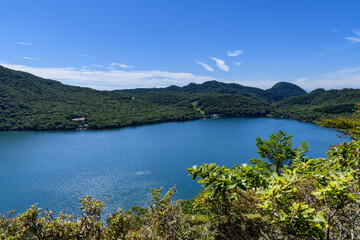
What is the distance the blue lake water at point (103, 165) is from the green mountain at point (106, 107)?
2559 centimetres

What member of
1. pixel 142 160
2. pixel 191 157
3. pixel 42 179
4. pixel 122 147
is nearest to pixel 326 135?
pixel 191 157

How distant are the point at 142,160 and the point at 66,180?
53.7 ft

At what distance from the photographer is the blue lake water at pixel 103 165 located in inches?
1161

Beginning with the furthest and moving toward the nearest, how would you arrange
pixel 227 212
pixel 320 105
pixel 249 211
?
pixel 320 105
pixel 249 211
pixel 227 212

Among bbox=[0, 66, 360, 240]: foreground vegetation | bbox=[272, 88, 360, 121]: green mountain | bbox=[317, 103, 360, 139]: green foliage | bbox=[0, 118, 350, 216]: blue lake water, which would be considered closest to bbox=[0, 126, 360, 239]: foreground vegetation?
bbox=[0, 66, 360, 240]: foreground vegetation

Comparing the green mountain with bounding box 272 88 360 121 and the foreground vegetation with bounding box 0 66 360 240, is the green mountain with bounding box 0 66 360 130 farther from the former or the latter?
the foreground vegetation with bounding box 0 66 360 240

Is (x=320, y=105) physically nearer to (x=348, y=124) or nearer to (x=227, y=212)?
(x=348, y=124)

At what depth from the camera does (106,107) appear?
12925 cm

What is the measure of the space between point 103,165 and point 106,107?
95.0m

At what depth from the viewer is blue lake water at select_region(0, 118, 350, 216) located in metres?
29.5

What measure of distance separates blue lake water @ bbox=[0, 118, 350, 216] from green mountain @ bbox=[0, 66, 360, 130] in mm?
25591

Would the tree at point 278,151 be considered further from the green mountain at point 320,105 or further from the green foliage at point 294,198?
the green mountain at point 320,105

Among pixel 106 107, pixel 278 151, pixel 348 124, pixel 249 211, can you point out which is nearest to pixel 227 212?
pixel 249 211

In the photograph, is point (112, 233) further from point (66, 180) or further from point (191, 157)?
point (191, 157)
